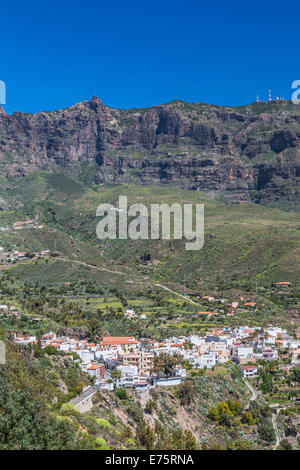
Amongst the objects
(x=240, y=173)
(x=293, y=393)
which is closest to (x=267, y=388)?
(x=293, y=393)

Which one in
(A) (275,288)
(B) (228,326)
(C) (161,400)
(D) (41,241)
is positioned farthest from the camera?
(D) (41,241)

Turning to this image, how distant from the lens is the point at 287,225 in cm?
13050

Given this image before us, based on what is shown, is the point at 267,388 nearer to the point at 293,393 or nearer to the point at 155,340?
the point at 293,393

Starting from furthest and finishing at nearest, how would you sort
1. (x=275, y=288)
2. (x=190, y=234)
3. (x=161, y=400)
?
(x=190, y=234)
(x=275, y=288)
(x=161, y=400)

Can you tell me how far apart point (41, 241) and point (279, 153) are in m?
94.6

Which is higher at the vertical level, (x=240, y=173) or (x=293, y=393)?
(x=240, y=173)

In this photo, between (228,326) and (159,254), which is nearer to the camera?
(228,326)

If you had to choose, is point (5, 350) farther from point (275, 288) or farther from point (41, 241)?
point (41, 241)
